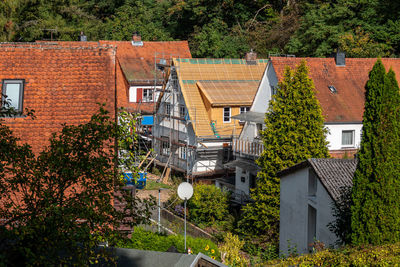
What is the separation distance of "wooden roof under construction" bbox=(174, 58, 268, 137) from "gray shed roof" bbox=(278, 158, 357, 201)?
18623 mm

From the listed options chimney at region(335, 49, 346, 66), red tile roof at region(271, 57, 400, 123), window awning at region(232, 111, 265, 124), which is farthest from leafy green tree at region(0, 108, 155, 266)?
chimney at region(335, 49, 346, 66)

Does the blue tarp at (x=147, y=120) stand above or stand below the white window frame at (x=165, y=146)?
above

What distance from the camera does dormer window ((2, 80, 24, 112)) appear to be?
1378cm

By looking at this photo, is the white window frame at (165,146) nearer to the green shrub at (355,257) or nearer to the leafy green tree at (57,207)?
the green shrub at (355,257)

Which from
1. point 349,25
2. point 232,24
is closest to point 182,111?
point 349,25

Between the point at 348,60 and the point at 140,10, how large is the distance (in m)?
34.6

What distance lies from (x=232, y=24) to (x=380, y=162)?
50175mm

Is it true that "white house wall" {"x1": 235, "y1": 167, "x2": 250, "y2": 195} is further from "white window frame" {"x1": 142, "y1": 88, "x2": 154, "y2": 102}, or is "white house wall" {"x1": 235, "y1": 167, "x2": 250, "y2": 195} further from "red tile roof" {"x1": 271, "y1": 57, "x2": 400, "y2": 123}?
"white window frame" {"x1": 142, "y1": 88, "x2": 154, "y2": 102}

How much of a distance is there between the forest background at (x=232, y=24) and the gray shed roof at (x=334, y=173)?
25.1 m

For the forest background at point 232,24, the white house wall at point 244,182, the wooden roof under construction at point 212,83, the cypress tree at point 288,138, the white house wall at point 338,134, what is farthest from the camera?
Result: the forest background at point 232,24

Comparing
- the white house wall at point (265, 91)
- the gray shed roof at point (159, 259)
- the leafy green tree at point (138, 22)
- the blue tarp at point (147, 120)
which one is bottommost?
the gray shed roof at point (159, 259)

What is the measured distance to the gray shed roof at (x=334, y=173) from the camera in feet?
57.0

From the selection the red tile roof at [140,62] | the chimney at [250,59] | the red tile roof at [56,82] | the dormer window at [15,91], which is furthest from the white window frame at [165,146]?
the dormer window at [15,91]

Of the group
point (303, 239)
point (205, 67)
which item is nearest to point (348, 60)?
point (205, 67)
